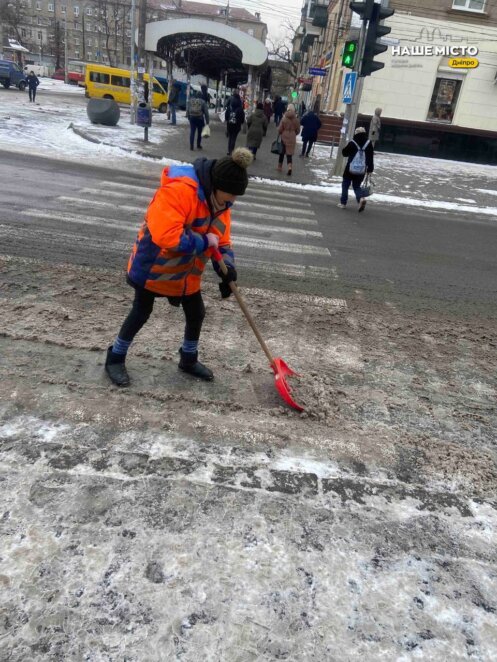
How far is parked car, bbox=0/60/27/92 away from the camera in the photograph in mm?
34562

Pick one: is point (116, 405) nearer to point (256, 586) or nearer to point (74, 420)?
point (74, 420)

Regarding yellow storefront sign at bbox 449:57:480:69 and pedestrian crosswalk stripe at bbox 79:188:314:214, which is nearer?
pedestrian crosswalk stripe at bbox 79:188:314:214

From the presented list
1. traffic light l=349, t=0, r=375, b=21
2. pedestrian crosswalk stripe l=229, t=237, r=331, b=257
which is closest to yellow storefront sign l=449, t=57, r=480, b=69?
traffic light l=349, t=0, r=375, b=21

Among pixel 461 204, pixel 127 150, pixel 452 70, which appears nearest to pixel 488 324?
pixel 461 204

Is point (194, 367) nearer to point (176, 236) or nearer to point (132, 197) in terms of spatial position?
point (176, 236)

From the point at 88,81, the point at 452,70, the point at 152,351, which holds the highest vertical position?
the point at 452,70

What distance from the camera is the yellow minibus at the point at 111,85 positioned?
3152 centimetres

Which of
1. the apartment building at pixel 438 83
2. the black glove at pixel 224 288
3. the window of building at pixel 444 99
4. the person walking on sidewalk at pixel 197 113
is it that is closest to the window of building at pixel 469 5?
the apartment building at pixel 438 83

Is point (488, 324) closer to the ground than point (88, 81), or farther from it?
closer to the ground

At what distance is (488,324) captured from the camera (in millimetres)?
5012

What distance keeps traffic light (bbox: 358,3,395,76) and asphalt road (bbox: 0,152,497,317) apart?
3675 millimetres

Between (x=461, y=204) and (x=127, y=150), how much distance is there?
9287 millimetres

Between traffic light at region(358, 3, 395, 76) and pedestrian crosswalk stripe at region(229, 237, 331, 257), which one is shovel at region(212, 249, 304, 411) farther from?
traffic light at region(358, 3, 395, 76)

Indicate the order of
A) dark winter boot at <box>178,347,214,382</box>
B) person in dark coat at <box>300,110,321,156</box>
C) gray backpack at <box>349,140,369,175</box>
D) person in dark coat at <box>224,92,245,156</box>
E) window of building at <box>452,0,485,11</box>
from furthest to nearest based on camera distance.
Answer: window of building at <box>452,0,485,11</box>, person in dark coat at <box>300,110,321,156</box>, person in dark coat at <box>224,92,245,156</box>, gray backpack at <box>349,140,369,175</box>, dark winter boot at <box>178,347,214,382</box>
